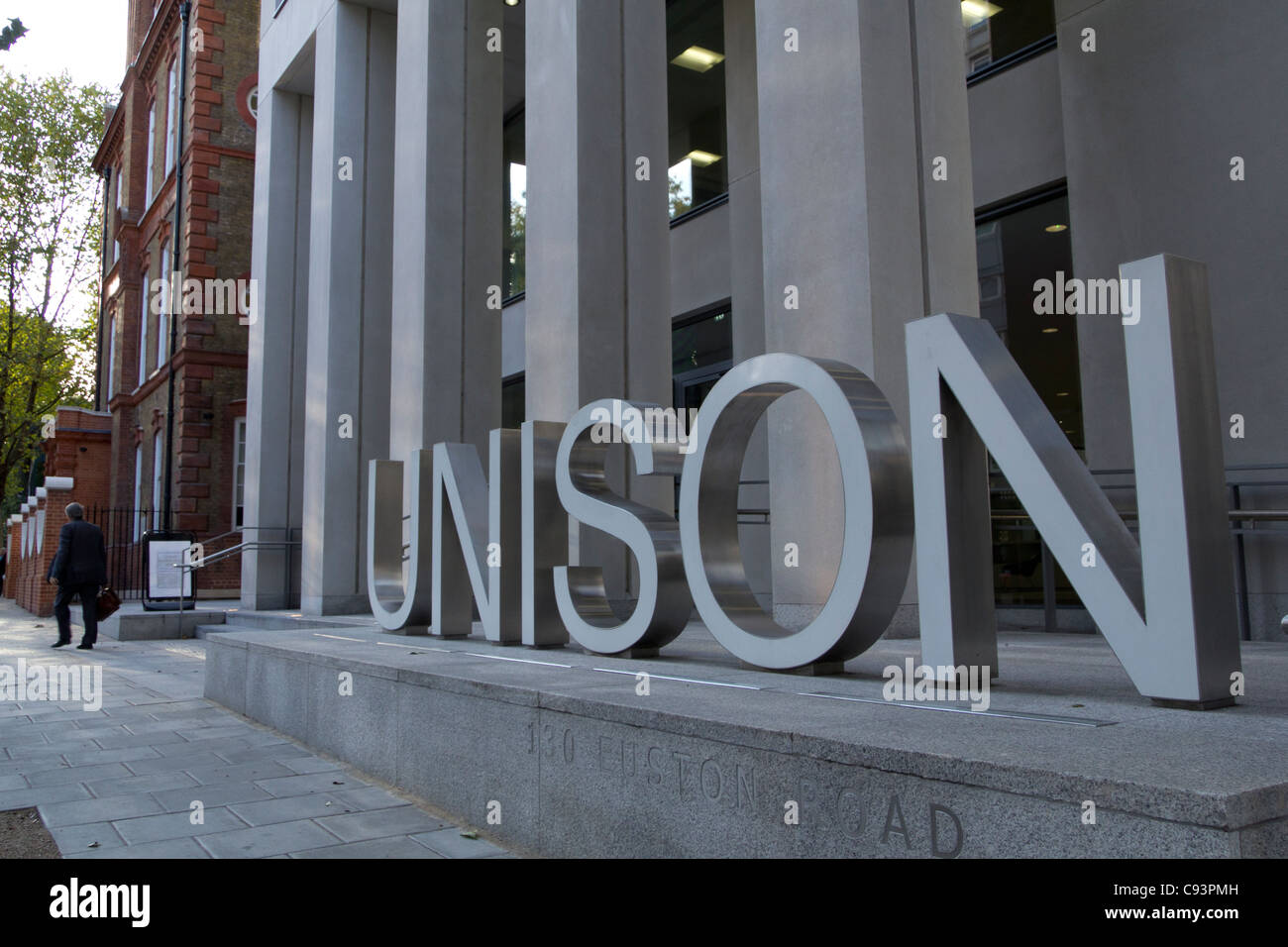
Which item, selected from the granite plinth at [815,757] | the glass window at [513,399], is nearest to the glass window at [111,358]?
the glass window at [513,399]

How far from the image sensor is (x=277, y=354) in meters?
16.5

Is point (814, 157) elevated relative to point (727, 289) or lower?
lower

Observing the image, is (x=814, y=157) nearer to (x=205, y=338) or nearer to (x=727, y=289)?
(x=727, y=289)

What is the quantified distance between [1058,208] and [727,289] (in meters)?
5.17

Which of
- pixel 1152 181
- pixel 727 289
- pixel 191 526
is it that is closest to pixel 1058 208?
pixel 1152 181

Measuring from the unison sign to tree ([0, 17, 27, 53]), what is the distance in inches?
137

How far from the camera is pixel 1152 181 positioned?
8836 mm

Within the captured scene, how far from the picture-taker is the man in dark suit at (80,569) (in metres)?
14.2

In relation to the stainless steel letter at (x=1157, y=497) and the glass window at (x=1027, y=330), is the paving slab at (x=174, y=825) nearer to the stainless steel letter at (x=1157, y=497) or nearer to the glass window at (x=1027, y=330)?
the stainless steel letter at (x=1157, y=497)

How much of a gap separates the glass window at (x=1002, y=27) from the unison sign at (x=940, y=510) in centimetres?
724

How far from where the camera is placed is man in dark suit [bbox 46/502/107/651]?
14156mm

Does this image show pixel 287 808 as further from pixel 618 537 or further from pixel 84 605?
pixel 84 605

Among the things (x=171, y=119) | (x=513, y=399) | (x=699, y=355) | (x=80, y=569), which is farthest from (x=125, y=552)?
(x=699, y=355)

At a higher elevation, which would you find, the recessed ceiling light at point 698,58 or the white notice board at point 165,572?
the recessed ceiling light at point 698,58
